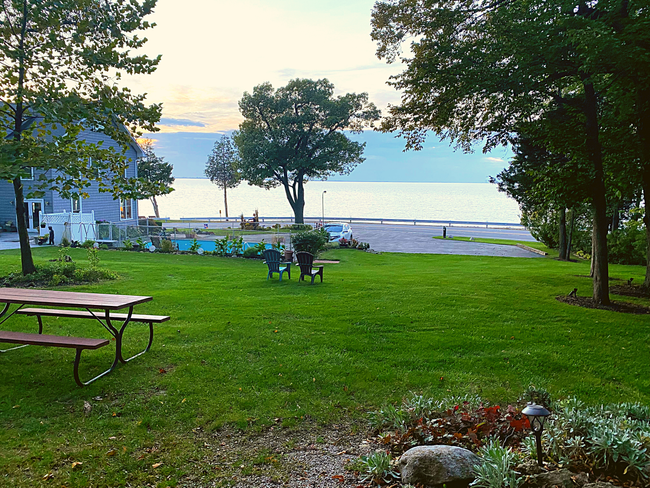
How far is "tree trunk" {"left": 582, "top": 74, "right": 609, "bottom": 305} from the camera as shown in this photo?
33.4ft

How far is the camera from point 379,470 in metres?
3.65

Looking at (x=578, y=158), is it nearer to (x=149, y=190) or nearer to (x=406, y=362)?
(x=406, y=362)

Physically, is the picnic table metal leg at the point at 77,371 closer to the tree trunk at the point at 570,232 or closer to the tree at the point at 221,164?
the tree trunk at the point at 570,232

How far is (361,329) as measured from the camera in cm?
788

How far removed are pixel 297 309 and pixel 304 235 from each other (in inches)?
411

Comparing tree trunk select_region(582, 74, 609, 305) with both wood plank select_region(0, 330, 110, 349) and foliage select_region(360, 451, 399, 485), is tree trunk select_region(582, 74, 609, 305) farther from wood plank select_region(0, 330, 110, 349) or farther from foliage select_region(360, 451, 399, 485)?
wood plank select_region(0, 330, 110, 349)

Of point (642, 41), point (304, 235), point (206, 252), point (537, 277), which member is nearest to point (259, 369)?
point (642, 41)

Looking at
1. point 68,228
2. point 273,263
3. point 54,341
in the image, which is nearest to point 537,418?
point 54,341

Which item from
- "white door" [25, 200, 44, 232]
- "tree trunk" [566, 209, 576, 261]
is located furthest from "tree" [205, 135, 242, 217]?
"tree trunk" [566, 209, 576, 261]

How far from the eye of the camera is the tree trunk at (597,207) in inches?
401

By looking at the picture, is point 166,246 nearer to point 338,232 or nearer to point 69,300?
point 338,232

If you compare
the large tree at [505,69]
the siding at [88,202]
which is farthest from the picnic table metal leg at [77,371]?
the siding at [88,202]

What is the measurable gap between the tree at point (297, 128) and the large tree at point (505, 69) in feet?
105

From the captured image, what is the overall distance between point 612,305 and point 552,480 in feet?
27.3
